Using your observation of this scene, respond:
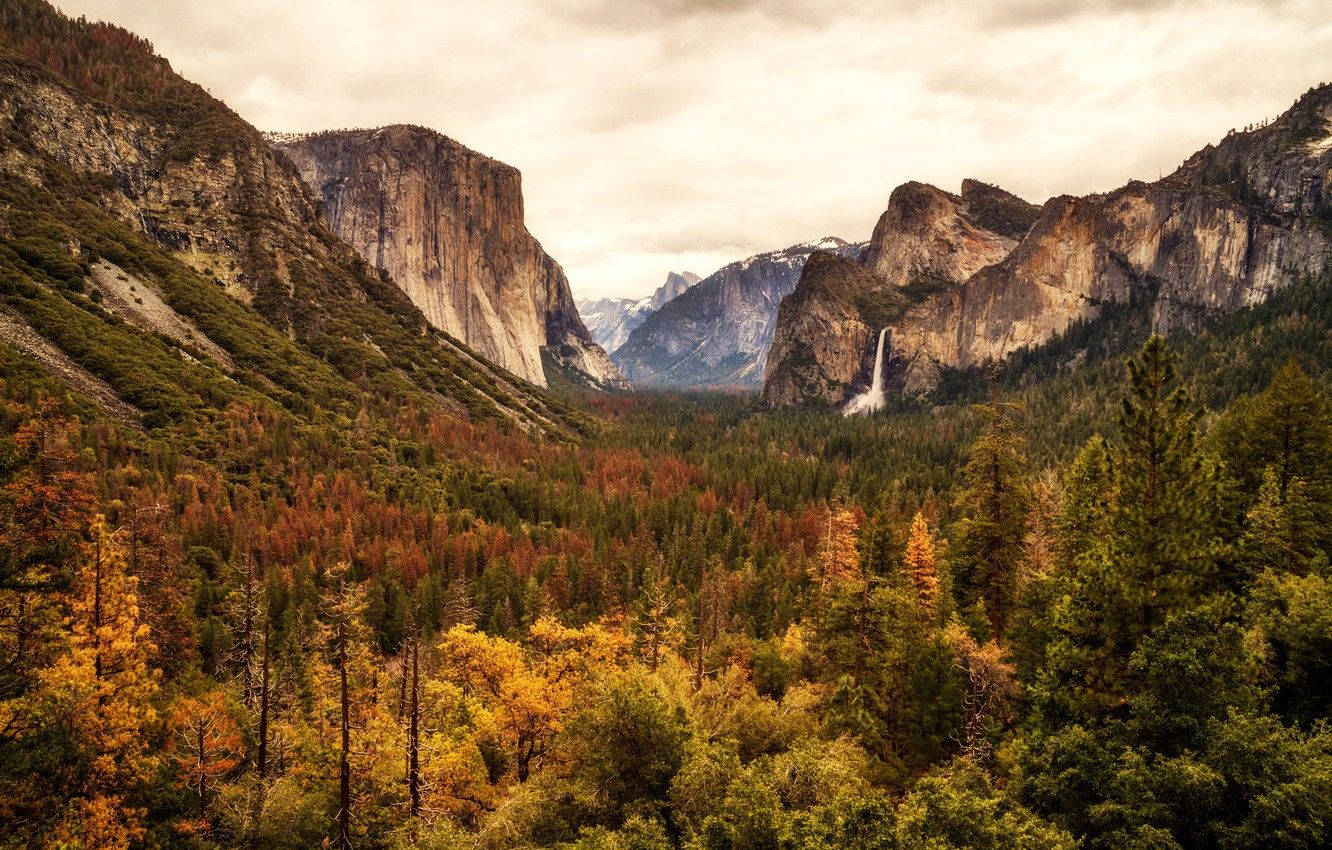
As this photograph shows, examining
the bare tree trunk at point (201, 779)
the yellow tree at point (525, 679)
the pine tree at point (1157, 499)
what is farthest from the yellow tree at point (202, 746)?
the pine tree at point (1157, 499)

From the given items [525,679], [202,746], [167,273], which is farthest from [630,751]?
[167,273]

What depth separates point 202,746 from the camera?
26.9 meters

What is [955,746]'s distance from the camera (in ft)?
99.5

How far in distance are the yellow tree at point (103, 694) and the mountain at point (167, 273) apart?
89815 millimetres

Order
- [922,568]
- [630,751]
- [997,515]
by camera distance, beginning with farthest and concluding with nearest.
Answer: [922,568]
[997,515]
[630,751]

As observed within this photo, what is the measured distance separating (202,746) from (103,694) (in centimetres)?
490

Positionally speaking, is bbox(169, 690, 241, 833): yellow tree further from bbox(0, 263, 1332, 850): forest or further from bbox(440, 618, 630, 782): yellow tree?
bbox(440, 618, 630, 782): yellow tree

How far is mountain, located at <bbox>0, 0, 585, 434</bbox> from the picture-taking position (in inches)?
4254

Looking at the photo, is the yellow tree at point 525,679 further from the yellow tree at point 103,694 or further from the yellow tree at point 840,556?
the yellow tree at point 840,556

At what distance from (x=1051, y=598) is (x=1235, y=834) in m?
14.4

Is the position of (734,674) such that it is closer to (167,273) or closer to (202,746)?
(202,746)

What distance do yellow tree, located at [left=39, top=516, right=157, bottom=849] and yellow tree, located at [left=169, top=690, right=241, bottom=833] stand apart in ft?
5.48

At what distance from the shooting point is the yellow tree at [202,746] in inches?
1060

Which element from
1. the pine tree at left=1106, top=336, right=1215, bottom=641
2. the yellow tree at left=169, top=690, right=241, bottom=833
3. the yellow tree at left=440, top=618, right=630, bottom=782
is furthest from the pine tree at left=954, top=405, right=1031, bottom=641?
the yellow tree at left=169, top=690, right=241, bottom=833
